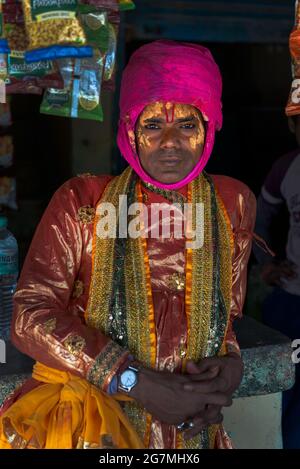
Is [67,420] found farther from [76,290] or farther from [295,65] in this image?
[295,65]

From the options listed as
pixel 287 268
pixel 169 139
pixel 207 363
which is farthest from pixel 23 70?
pixel 287 268

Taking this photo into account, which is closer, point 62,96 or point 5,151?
point 62,96

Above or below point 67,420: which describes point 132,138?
above

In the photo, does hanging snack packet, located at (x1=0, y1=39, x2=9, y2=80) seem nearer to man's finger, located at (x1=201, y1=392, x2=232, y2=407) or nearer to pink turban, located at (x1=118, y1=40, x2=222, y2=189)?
pink turban, located at (x1=118, y1=40, x2=222, y2=189)

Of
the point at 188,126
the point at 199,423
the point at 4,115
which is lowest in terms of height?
the point at 199,423

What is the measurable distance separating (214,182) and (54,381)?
658mm

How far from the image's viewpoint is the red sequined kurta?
163 centimetres

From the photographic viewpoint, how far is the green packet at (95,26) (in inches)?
90.2

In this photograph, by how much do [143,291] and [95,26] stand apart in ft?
3.22

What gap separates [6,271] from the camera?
8.57 feet

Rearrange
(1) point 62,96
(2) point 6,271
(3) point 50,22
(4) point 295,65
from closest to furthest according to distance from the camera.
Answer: (3) point 50,22
(4) point 295,65
(1) point 62,96
(2) point 6,271

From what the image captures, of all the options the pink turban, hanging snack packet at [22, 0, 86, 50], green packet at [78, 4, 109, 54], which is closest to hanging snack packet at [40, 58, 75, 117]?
green packet at [78, 4, 109, 54]

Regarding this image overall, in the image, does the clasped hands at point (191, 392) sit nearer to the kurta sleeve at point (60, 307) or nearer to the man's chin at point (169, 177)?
the kurta sleeve at point (60, 307)
